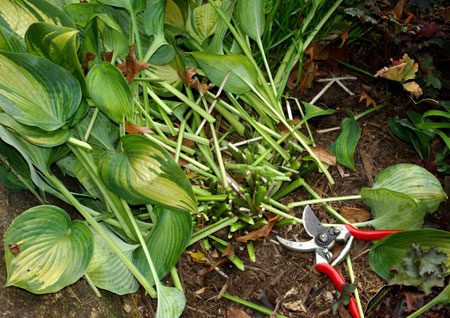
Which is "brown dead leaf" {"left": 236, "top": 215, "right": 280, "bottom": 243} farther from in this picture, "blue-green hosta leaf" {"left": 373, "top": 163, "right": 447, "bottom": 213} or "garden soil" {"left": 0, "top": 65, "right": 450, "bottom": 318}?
"blue-green hosta leaf" {"left": 373, "top": 163, "right": 447, "bottom": 213}

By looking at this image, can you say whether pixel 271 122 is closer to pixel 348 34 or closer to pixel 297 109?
pixel 297 109

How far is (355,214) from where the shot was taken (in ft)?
3.95

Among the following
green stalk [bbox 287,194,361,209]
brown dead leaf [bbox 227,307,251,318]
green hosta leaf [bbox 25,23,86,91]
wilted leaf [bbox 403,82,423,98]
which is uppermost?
green hosta leaf [bbox 25,23,86,91]

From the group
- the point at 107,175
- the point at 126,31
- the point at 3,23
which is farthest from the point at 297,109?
the point at 3,23

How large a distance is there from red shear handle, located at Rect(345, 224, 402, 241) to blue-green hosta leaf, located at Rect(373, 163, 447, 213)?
9 cm

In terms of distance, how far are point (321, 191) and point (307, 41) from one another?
0.37 meters

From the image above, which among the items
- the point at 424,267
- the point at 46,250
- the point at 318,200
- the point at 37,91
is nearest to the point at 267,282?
the point at 318,200

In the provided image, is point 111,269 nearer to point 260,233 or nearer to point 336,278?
point 260,233

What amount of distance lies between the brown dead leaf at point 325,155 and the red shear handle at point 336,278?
23cm

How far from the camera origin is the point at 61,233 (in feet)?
3.27

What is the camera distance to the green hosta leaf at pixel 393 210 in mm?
1103

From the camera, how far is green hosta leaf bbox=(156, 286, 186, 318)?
988mm

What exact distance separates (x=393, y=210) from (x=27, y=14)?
0.78 meters

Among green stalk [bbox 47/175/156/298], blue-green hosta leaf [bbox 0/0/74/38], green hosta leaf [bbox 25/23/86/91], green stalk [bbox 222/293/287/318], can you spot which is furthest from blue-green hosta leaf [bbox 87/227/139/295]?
blue-green hosta leaf [bbox 0/0/74/38]
